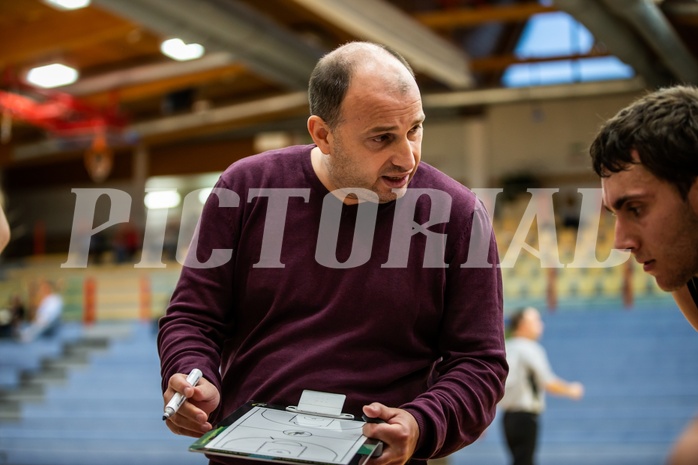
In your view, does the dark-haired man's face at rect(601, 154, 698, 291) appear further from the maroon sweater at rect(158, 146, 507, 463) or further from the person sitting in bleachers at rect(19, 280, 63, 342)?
the person sitting in bleachers at rect(19, 280, 63, 342)

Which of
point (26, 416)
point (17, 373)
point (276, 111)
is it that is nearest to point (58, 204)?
point (276, 111)

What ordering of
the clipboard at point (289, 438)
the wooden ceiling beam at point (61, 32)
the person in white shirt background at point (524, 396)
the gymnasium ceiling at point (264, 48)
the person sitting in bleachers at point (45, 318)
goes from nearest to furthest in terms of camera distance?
1. the clipboard at point (289, 438)
2. the person in white shirt background at point (524, 396)
3. the gymnasium ceiling at point (264, 48)
4. the wooden ceiling beam at point (61, 32)
5. the person sitting in bleachers at point (45, 318)

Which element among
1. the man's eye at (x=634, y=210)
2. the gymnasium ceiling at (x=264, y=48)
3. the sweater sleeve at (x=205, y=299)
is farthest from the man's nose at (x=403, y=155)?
the gymnasium ceiling at (x=264, y=48)

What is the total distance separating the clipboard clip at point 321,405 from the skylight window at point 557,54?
602 inches

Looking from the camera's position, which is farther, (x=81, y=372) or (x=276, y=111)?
(x=276, y=111)

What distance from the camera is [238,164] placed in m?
2.15

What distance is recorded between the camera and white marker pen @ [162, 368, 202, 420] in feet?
5.69

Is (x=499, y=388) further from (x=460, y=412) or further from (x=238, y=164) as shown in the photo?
(x=238, y=164)

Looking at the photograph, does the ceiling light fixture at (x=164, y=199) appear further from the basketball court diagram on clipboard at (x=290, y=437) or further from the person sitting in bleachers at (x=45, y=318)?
the basketball court diagram on clipboard at (x=290, y=437)

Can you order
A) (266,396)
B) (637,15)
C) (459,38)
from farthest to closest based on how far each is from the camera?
(459,38) < (637,15) < (266,396)

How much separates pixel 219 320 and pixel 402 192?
55 cm

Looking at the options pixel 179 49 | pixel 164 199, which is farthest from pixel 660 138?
pixel 164 199

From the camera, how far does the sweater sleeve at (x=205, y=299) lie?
1.91 metres

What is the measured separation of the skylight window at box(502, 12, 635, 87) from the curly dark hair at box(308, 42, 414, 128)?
49.1ft
